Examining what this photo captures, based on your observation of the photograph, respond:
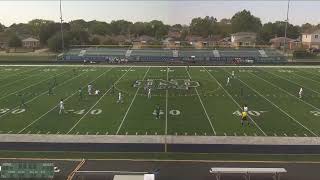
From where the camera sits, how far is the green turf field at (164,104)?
19.5 m

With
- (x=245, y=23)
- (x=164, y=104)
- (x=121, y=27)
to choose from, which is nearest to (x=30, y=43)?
(x=121, y=27)

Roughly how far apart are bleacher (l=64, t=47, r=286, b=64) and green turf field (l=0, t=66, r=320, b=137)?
56.8ft

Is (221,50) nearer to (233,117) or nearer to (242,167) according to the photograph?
(233,117)

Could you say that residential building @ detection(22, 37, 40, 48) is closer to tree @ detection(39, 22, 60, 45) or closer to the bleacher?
tree @ detection(39, 22, 60, 45)

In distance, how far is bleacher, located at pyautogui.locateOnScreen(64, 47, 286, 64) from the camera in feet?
188

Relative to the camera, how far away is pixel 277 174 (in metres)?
13.2

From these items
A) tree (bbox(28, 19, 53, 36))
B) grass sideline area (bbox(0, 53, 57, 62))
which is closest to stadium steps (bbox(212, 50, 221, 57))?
grass sideline area (bbox(0, 53, 57, 62))

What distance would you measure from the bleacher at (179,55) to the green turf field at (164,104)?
17327mm

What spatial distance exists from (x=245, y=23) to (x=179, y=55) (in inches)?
2500

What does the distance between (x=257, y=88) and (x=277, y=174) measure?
18719 mm

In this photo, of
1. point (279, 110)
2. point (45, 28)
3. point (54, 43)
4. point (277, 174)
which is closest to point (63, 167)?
point (277, 174)

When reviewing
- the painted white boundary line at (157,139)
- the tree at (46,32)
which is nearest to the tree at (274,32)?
the tree at (46,32)

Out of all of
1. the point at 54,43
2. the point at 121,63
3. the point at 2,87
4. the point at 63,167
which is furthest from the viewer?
the point at 54,43

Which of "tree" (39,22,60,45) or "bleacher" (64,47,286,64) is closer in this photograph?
"bleacher" (64,47,286,64)
